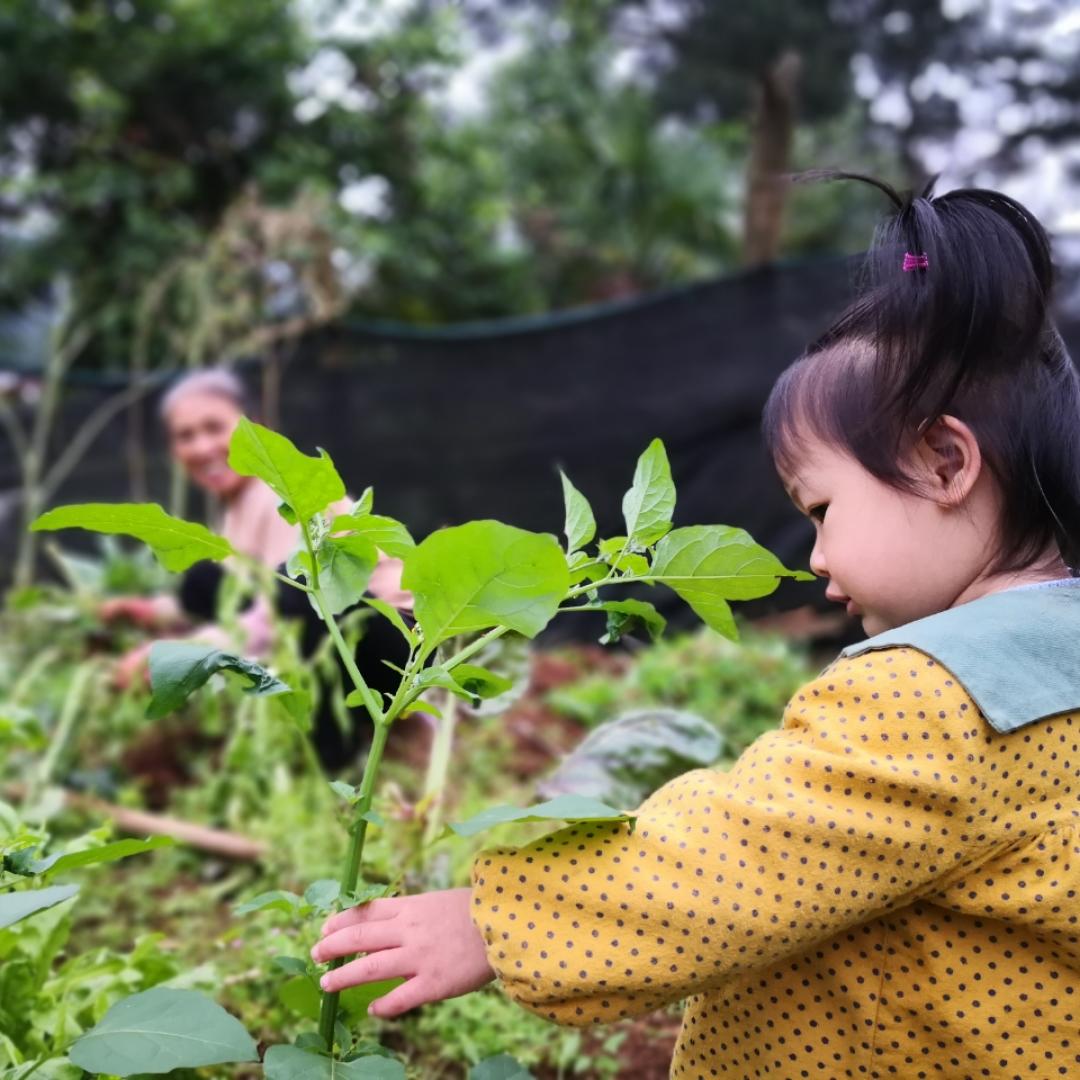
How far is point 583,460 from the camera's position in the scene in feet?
14.7

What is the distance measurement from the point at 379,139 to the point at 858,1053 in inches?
384

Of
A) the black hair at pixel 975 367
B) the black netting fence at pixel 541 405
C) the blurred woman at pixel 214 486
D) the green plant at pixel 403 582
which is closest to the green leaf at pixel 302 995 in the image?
the green plant at pixel 403 582

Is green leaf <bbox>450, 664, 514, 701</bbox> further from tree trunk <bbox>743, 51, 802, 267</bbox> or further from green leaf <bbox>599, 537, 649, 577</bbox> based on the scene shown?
tree trunk <bbox>743, 51, 802, 267</bbox>

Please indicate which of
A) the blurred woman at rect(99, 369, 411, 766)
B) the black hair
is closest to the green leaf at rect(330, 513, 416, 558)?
the black hair

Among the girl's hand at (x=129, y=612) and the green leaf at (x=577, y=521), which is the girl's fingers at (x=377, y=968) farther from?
the girl's hand at (x=129, y=612)

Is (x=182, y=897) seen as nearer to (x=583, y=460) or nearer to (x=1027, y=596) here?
(x=1027, y=596)

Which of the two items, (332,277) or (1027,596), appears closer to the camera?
(1027,596)

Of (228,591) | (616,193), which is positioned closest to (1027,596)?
(228,591)

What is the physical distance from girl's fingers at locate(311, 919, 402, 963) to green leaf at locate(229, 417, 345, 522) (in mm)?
279

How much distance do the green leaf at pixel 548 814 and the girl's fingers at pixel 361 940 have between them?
0.35ft

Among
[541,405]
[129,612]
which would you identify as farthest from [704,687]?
[541,405]

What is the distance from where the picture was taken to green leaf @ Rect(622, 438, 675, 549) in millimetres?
→ 801

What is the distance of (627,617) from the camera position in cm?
86

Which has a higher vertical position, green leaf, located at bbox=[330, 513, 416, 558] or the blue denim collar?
green leaf, located at bbox=[330, 513, 416, 558]
